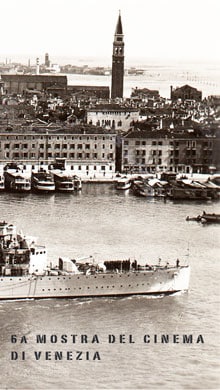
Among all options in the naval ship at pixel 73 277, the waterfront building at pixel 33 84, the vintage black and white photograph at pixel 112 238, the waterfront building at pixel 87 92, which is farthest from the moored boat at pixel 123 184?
the waterfront building at pixel 33 84

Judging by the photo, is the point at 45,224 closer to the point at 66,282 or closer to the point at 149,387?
the point at 66,282

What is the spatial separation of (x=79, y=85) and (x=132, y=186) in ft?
24.2

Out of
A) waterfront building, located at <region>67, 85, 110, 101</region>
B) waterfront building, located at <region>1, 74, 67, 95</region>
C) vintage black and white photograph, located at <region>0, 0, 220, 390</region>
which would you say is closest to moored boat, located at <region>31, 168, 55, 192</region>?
vintage black and white photograph, located at <region>0, 0, 220, 390</region>

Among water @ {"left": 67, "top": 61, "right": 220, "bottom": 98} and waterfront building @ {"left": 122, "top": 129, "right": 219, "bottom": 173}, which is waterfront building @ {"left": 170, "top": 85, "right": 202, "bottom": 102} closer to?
water @ {"left": 67, "top": 61, "right": 220, "bottom": 98}

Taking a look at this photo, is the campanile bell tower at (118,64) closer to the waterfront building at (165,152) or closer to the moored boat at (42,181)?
the waterfront building at (165,152)

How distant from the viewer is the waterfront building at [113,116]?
51.8 ft

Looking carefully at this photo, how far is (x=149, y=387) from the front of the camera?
4.95 metres

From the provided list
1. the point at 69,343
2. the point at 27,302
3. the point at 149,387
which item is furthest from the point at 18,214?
the point at 149,387

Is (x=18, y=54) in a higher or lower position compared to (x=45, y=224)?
higher

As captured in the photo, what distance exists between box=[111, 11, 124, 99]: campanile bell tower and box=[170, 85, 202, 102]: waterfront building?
3.06 feet

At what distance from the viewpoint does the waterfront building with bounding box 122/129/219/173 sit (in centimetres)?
1291

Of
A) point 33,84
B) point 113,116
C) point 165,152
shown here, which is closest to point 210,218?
point 165,152

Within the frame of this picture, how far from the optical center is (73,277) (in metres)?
6.70

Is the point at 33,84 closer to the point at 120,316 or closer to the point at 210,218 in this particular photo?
the point at 210,218
